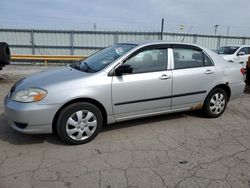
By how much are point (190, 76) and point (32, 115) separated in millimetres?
2664

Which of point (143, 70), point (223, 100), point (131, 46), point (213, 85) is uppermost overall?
point (131, 46)

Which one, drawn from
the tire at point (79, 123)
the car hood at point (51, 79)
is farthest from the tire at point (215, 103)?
the car hood at point (51, 79)

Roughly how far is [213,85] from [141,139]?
1819 mm

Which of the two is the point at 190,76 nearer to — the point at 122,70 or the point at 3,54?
the point at 122,70

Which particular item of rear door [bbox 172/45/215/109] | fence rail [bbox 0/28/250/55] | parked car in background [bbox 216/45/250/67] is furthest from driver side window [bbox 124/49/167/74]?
fence rail [bbox 0/28/250/55]

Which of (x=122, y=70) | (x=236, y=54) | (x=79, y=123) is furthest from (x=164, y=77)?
(x=236, y=54)

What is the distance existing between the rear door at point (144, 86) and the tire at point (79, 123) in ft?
1.19

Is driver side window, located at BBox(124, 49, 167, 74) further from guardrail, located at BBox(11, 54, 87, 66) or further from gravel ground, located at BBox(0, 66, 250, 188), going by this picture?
guardrail, located at BBox(11, 54, 87, 66)

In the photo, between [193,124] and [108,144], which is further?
[193,124]

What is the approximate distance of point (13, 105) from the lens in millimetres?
3076

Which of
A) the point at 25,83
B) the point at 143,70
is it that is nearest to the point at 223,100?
the point at 143,70

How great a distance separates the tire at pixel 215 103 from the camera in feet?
14.1

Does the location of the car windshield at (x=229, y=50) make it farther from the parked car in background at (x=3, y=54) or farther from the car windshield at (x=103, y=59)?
the parked car in background at (x=3, y=54)

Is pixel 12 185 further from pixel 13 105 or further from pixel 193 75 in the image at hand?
pixel 193 75
